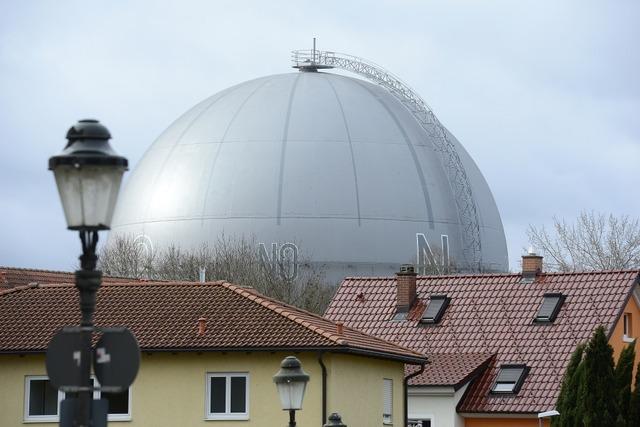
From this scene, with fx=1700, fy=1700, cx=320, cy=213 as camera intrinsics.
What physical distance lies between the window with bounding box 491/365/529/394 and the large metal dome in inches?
930

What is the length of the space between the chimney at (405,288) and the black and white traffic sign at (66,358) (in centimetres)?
3698

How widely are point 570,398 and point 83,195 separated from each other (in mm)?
24936

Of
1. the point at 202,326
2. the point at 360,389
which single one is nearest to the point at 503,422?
the point at 360,389

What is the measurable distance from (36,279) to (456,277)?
1235cm

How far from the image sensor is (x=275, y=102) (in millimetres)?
71562

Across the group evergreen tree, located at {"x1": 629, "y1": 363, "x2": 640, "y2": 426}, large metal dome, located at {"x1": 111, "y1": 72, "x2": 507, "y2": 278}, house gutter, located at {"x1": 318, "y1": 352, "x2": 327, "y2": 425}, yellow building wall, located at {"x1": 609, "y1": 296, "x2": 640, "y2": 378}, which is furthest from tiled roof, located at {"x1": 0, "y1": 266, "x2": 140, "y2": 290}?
large metal dome, located at {"x1": 111, "y1": 72, "x2": 507, "y2": 278}

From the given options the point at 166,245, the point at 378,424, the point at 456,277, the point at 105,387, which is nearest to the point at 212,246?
the point at 166,245

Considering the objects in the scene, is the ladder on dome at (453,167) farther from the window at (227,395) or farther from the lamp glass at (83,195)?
the lamp glass at (83,195)

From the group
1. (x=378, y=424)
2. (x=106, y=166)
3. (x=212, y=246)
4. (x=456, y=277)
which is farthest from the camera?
(x=212, y=246)

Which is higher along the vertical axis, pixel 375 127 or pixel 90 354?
pixel 375 127

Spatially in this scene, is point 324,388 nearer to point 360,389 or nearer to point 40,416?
point 360,389

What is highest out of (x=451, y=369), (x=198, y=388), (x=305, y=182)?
(x=305, y=182)

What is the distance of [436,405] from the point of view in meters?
43.4

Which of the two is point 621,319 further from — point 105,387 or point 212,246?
point 105,387
